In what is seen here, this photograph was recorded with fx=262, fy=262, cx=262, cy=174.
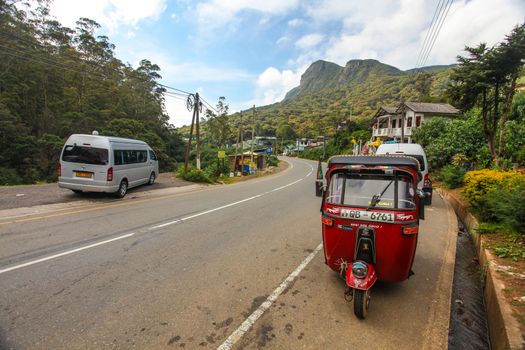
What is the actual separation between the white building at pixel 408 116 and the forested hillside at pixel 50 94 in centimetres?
3316

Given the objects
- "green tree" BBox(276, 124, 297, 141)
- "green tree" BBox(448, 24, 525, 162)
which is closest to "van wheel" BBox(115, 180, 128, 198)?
"green tree" BBox(448, 24, 525, 162)

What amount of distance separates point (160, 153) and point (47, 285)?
32725 millimetres

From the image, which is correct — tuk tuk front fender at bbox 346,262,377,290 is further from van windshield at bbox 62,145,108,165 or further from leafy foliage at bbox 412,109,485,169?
leafy foliage at bbox 412,109,485,169

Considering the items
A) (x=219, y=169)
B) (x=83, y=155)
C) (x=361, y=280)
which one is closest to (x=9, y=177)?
(x=219, y=169)

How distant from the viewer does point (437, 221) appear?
26.0ft

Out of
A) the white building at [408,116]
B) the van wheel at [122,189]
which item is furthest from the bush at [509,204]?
the white building at [408,116]

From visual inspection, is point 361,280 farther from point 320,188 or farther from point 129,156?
point 129,156

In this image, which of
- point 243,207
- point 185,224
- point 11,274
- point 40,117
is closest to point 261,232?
point 185,224

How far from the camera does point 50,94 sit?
28344mm

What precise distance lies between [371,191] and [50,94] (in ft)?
Result: 118

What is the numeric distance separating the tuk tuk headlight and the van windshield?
9.41 metres

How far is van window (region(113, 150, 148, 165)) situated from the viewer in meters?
10.1

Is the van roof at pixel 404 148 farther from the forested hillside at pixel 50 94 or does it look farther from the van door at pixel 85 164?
the forested hillside at pixel 50 94

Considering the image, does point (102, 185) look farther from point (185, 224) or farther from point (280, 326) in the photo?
point (280, 326)
